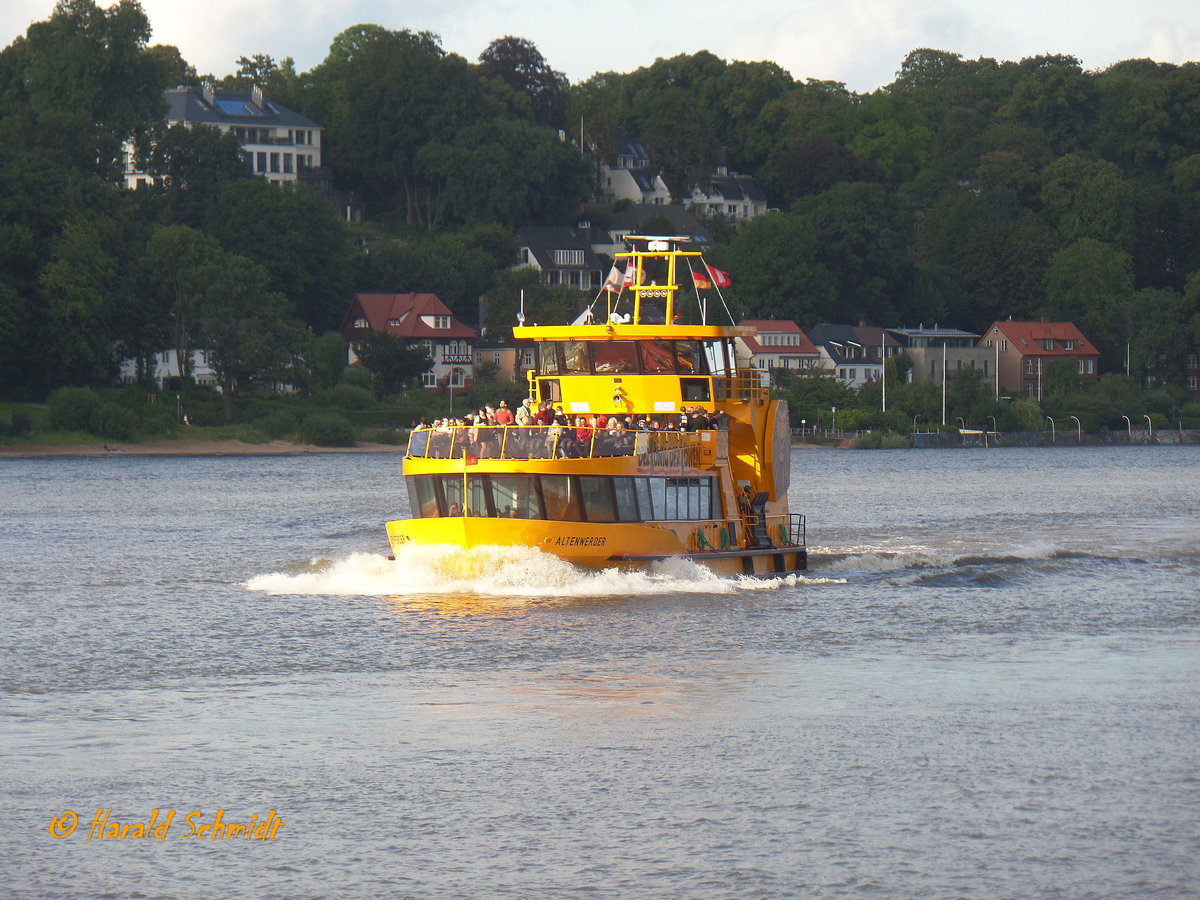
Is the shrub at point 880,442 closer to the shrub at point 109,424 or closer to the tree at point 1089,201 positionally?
Result: the tree at point 1089,201

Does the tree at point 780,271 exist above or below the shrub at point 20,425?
above

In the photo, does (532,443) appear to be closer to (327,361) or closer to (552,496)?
(552,496)

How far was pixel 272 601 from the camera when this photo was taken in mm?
41781

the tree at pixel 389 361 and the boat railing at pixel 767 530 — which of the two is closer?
the boat railing at pixel 767 530

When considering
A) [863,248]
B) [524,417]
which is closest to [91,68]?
[863,248]

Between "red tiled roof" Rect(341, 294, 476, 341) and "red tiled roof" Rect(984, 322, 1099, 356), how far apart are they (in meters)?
54.5

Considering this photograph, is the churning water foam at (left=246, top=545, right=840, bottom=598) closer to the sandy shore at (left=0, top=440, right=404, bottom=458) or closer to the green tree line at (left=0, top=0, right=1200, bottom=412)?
the sandy shore at (left=0, top=440, right=404, bottom=458)

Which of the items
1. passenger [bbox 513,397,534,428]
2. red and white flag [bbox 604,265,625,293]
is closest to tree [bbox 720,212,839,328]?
A: red and white flag [bbox 604,265,625,293]

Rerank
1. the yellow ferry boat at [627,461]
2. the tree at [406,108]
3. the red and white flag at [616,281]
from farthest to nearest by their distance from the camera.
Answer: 1. the tree at [406,108]
2. the red and white flag at [616,281]
3. the yellow ferry boat at [627,461]

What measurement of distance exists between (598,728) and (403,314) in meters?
131

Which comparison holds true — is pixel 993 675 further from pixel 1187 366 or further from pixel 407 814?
pixel 1187 366

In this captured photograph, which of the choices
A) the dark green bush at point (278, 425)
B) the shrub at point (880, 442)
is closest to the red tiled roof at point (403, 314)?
the dark green bush at point (278, 425)

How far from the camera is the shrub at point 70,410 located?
4518 inches

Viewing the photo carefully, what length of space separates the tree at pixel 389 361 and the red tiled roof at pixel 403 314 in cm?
1194
